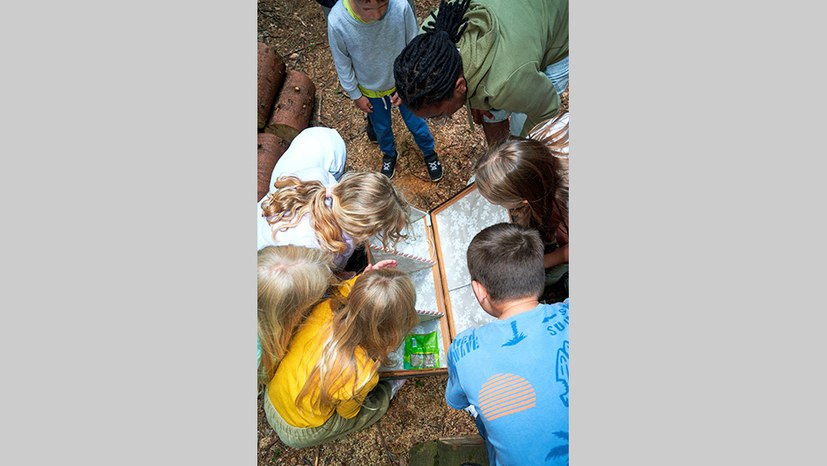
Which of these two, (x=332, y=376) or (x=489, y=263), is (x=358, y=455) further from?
(x=489, y=263)

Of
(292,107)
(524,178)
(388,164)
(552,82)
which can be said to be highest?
(552,82)

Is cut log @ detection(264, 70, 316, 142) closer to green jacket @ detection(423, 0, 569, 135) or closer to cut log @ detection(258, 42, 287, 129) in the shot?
cut log @ detection(258, 42, 287, 129)

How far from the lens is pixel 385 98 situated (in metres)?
2.11

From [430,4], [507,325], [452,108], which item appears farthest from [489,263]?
[430,4]

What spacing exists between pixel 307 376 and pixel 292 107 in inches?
64.7

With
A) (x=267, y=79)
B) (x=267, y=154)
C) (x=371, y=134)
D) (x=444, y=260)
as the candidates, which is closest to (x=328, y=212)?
(x=444, y=260)

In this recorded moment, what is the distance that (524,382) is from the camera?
3.97 feet

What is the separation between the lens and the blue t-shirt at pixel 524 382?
1182 mm

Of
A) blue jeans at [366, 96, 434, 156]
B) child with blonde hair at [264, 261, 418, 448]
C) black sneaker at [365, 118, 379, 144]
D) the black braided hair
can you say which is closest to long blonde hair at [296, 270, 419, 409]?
child with blonde hair at [264, 261, 418, 448]

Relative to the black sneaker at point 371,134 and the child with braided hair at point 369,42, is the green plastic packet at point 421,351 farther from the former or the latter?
the black sneaker at point 371,134

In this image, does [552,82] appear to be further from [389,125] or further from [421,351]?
[421,351]

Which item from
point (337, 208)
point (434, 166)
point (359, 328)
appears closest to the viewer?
point (359, 328)

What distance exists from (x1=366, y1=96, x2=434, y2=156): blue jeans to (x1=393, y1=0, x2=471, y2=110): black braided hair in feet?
1.90

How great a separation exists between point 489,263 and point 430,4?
2092 millimetres
